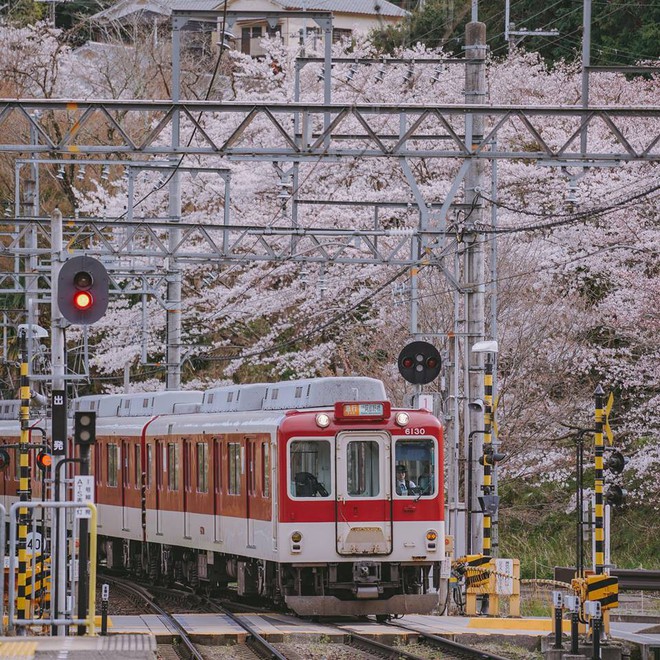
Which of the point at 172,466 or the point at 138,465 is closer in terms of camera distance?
the point at 172,466

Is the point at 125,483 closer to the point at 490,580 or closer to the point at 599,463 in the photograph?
the point at 490,580

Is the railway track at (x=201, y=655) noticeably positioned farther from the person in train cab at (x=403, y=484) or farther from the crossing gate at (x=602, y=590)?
the crossing gate at (x=602, y=590)

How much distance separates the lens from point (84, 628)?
39.6 feet

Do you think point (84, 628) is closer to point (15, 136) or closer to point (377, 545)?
point (377, 545)

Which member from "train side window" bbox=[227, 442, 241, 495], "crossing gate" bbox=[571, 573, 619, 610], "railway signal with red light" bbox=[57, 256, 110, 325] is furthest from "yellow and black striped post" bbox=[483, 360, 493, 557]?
"railway signal with red light" bbox=[57, 256, 110, 325]

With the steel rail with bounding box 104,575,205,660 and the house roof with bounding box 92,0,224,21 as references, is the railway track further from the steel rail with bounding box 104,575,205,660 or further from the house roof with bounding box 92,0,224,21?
the house roof with bounding box 92,0,224,21

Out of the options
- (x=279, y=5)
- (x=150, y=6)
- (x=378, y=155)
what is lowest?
(x=378, y=155)

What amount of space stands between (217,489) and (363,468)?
294 centimetres

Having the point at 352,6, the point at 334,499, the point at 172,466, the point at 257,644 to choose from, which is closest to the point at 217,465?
the point at 172,466

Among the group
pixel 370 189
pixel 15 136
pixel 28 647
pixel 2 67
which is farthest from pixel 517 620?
pixel 2 67

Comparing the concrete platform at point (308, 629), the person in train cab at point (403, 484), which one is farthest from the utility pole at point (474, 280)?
the person in train cab at point (403, 484)

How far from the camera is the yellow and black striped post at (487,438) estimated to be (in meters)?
16.2

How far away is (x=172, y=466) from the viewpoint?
19.8 m

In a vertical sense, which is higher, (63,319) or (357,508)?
(63,319)
